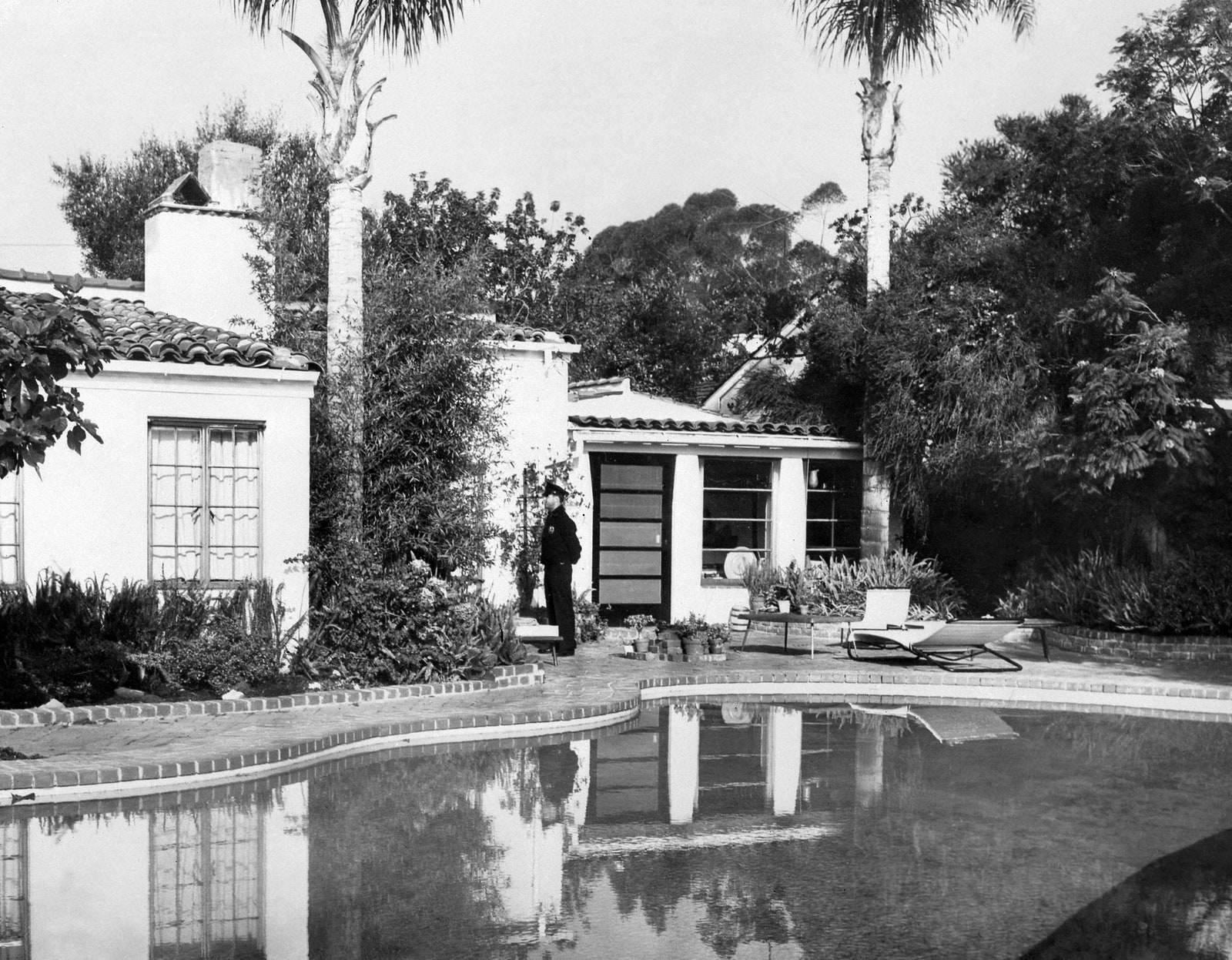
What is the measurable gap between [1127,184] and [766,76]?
22811 millimetres

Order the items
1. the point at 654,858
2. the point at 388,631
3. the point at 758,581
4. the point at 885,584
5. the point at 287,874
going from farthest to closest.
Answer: the point at 758,581 < the point at 885,584 < the point at 388,631 < the point at 654,858 < the point at 287,874

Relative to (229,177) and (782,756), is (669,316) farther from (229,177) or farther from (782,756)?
(782,756)

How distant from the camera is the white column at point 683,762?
A: 30.3 feet

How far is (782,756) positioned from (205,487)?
254 inches

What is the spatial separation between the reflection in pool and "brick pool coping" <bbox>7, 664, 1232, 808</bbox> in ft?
0.79

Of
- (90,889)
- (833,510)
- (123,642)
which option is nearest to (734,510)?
(833,510)

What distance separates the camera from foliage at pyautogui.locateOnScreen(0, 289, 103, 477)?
371 inches

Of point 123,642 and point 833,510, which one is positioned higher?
point 833,510

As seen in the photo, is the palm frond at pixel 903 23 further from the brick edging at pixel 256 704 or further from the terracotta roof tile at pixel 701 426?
the brick edging at pixel 256 704

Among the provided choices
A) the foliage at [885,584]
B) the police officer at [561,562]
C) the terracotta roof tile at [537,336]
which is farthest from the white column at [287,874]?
the foliage at [885,584]

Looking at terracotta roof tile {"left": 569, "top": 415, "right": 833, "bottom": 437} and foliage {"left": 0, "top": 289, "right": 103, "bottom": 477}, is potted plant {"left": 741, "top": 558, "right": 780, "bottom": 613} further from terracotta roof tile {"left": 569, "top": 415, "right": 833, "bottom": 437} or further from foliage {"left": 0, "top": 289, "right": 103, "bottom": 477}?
foliage {"left": 0, "top": 289, "right": 103, "bottom": 477}

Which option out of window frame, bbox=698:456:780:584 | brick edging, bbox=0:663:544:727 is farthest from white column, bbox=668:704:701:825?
window frame, bbox=698:456:780:584

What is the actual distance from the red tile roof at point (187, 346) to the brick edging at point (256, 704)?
3406 millimetres

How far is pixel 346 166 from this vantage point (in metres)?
15.8
